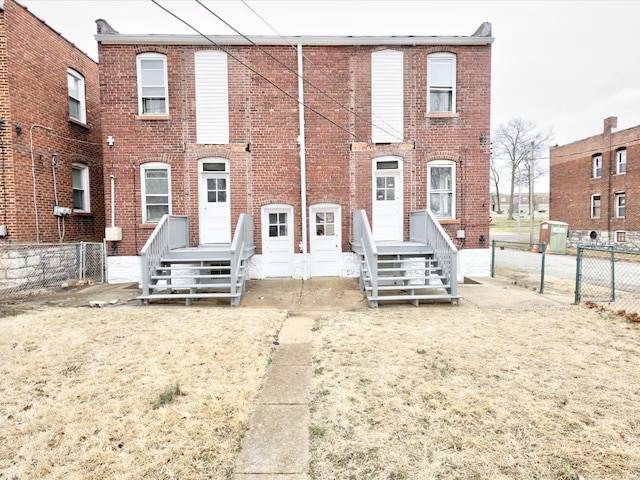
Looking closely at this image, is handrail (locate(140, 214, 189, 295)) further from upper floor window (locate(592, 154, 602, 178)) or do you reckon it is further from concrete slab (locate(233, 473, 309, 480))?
upper floor window (locate(592, 154, 602, 178))

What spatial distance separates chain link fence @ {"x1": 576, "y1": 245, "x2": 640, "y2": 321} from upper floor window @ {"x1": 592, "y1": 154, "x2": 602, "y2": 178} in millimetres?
11762

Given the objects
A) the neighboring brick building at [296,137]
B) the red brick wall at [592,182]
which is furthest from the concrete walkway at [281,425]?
the red brick wall at [592,182]

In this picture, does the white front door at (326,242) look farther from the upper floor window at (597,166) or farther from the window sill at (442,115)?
the upper floor window at (597,166)

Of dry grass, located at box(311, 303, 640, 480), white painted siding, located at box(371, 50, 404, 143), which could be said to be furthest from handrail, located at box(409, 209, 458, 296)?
white painted siding, located at box(371, 50, 404, 143)

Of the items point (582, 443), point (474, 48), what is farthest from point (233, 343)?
point (474, 48)

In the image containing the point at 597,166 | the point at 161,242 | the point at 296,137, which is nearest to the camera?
the point at 161,242

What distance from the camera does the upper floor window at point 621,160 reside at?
20.5 m

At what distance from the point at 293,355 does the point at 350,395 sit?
1.29 metres

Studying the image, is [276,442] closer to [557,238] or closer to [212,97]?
[212,97]

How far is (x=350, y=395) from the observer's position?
345 cm

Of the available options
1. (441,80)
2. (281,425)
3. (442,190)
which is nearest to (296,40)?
(441,80)

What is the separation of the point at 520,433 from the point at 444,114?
29.3ft

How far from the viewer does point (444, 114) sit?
31.9ft

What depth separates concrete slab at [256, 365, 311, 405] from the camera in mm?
3391
